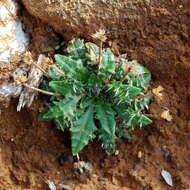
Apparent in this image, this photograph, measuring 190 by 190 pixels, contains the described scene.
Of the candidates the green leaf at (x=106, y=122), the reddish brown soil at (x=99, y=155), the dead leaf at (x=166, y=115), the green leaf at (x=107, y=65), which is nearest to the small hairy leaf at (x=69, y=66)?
the green leaf at (x=107, y=65)

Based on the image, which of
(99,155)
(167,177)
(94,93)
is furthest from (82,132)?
(167,177)

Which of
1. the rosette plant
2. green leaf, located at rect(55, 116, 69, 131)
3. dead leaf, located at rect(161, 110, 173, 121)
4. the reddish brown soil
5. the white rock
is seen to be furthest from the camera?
the white rock

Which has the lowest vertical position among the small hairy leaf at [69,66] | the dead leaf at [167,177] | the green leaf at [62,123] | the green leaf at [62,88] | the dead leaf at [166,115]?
the dead leaf at [167,177]

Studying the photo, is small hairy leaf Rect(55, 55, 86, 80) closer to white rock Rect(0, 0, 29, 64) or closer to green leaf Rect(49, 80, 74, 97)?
green leaf Rect(49, 80, 74, 97)

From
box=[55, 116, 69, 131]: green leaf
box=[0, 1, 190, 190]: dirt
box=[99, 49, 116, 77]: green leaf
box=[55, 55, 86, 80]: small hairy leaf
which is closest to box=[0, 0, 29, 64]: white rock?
box=[0, 1, 190, 190]: dirt

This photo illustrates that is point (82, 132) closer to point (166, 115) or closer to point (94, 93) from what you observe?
point (94, 93)

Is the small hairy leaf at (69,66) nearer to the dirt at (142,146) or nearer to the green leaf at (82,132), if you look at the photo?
the green leaf at (82,132)

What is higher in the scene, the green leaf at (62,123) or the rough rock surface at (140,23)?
the rough rock surface at (140,23)

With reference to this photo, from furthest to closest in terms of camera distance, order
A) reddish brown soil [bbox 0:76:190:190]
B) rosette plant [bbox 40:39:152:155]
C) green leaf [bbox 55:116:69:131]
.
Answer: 1. reddish brown soil [bbox 0:76:190:190]
2. green leaf [bbox 55:116:69:131]
3. rosette plant [bbox 40:39:152:155]
